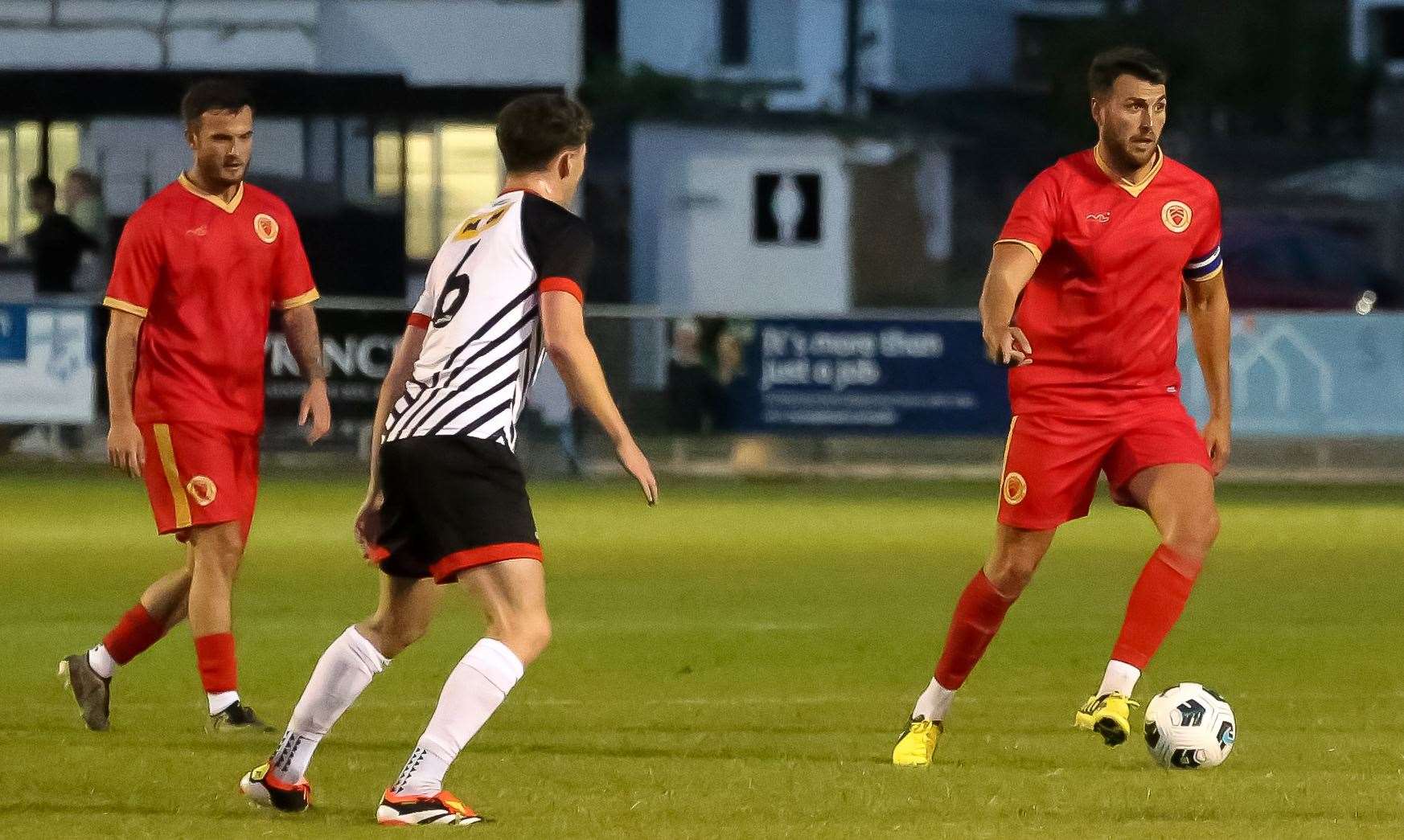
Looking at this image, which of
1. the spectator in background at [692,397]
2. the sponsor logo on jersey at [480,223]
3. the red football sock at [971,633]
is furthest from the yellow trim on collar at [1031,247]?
the spectator in background at [692,397]

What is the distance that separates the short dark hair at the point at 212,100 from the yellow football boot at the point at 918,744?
2.79 metres

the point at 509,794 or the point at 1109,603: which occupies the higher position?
the point at 509,794

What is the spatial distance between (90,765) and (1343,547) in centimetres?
978

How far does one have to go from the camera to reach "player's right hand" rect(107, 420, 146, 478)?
8.03 m

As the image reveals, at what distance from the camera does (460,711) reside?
624cm

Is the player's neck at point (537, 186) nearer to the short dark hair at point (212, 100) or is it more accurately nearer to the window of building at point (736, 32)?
the short dark hair at point (212, 100)

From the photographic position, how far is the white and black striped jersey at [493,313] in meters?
6.32

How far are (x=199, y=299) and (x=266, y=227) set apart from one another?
1.08 feet

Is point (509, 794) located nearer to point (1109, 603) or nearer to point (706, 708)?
point (706, 708)

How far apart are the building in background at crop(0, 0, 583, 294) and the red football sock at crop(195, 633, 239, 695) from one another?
27.7 meters

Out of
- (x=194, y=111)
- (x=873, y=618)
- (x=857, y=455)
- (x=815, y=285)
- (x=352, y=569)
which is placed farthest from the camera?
(x=815, y=285)

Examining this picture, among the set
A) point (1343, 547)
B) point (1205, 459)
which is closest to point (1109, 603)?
point (1343, 547)

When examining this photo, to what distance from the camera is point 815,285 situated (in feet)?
139

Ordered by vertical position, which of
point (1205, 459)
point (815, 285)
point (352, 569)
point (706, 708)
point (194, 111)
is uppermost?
point (194, 111)
